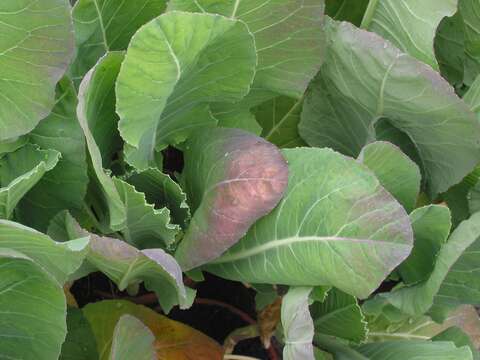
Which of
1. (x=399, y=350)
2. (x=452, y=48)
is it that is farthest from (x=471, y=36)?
(x=399, y=350)

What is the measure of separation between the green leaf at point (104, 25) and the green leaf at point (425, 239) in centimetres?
31

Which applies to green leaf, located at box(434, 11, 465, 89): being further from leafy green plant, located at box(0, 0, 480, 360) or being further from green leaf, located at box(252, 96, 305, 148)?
green leaf, located at box(252, 96, 305, 148)

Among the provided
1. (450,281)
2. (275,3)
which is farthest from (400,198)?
(275,3)

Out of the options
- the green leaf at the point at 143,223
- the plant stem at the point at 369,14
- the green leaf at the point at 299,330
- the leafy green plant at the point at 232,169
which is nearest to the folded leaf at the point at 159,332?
the leafy green plant at the point at 232,169

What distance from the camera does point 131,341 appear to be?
644mm

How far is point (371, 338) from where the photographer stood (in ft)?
2.88

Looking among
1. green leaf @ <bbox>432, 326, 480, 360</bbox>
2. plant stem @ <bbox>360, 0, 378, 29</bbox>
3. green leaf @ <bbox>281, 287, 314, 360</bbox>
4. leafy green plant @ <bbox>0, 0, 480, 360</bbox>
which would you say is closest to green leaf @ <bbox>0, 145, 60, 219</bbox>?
leafy green plant @ <bbox>0, 0, 480, 360</bbox>

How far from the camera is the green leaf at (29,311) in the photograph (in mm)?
581

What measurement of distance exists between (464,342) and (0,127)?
1.68ft

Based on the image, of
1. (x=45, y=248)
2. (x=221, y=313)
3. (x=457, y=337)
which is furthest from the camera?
(x=221, y=313)

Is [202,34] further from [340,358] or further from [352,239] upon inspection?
[340,358]

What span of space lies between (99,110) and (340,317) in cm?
31

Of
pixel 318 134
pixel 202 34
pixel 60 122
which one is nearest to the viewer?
pixel 202 34

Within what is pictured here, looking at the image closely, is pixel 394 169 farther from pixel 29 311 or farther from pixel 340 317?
pixel 29 311
